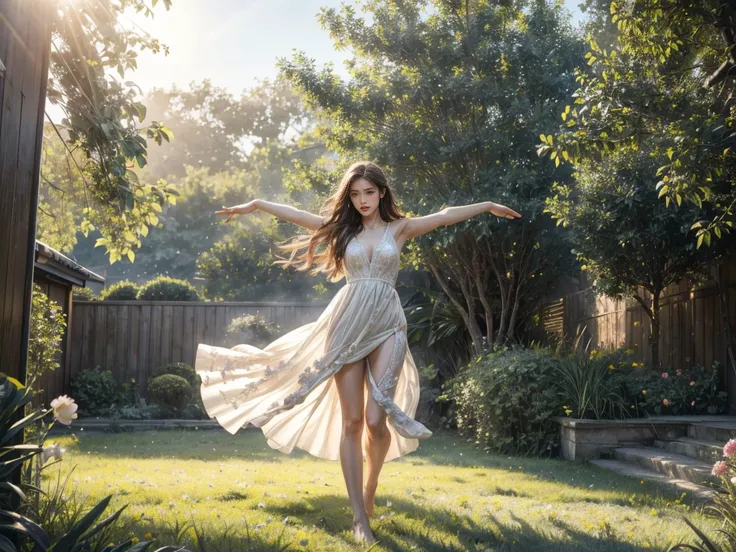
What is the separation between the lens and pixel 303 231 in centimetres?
1375

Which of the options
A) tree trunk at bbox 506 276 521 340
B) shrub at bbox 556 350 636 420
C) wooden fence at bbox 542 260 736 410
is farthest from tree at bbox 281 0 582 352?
shrub at bbox 556 350 636 420

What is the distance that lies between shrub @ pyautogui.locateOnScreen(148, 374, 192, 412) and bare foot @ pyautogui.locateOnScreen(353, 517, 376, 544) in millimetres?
8322

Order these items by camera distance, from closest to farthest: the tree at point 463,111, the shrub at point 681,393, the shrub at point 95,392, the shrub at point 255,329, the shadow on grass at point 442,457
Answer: the shadow on grass at point 442,457 < the shrub at point 681,393 < the tree at point 463,111 < the shrub at point 95,392 < the shrub at point 255,329

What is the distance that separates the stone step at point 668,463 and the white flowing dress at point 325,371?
2250 millimetres

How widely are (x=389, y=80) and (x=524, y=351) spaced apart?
409cm

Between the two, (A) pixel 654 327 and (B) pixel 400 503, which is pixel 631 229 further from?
(B) pixel 400 503

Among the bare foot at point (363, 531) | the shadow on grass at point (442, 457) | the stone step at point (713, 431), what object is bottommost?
the shadow on grass at point (442, 457)

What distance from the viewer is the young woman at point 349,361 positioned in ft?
13.5

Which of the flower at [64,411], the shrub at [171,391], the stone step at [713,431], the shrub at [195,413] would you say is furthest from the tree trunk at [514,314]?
the flower at [64,411]

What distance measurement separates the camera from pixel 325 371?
165 inches

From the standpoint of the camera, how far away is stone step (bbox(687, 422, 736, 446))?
616 centimetres

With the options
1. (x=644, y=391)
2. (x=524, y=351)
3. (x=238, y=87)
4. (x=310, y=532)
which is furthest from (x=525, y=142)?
(x=238, y=87)

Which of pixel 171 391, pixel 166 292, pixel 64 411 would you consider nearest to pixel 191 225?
pixel 166 292

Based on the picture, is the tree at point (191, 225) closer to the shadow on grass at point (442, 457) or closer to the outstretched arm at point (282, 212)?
the shadow on grass at point (442, 457)
